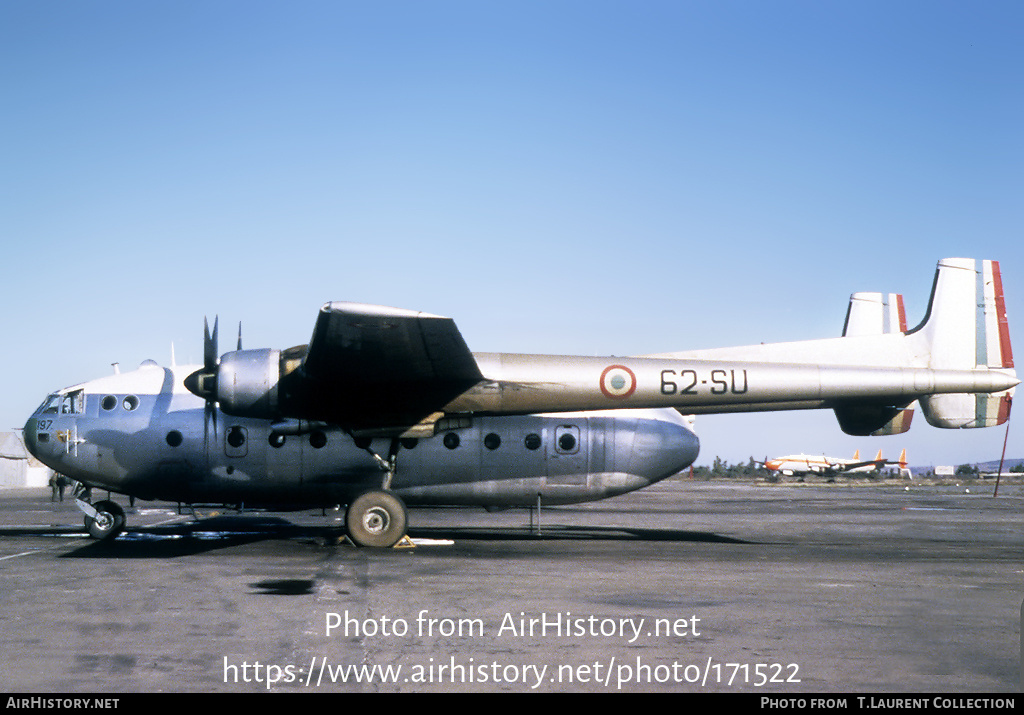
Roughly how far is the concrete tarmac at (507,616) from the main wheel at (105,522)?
323 millimetres

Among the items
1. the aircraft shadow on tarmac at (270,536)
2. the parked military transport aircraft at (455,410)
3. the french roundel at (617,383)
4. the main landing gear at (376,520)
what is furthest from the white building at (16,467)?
the french roundel at (617,383)

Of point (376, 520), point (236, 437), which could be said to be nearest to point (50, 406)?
point (236, 437)

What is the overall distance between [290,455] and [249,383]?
305 cm

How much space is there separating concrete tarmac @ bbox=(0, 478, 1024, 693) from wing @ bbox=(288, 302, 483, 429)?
2915 mm

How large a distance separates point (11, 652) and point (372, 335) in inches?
298

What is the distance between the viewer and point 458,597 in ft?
35.3

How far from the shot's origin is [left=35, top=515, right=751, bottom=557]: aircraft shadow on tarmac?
54.4ft

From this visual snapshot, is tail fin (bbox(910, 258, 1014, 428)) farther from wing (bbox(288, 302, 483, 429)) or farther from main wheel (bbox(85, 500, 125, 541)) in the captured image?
main wheel (bbox(85, 500, 125, 541))

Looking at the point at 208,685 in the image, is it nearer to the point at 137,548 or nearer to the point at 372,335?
the point at 372,335

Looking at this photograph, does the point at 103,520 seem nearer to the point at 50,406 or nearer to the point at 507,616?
the point at 50,406

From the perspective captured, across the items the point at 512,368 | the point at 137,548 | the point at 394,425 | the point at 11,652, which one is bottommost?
the point at 137,548

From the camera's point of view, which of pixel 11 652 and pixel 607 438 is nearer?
pixel 11 652

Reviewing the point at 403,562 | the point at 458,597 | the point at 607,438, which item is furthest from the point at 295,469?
the point at 458,597

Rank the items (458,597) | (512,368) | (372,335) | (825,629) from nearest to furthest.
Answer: (825,629), (458,597), (372,335), (512,368)
